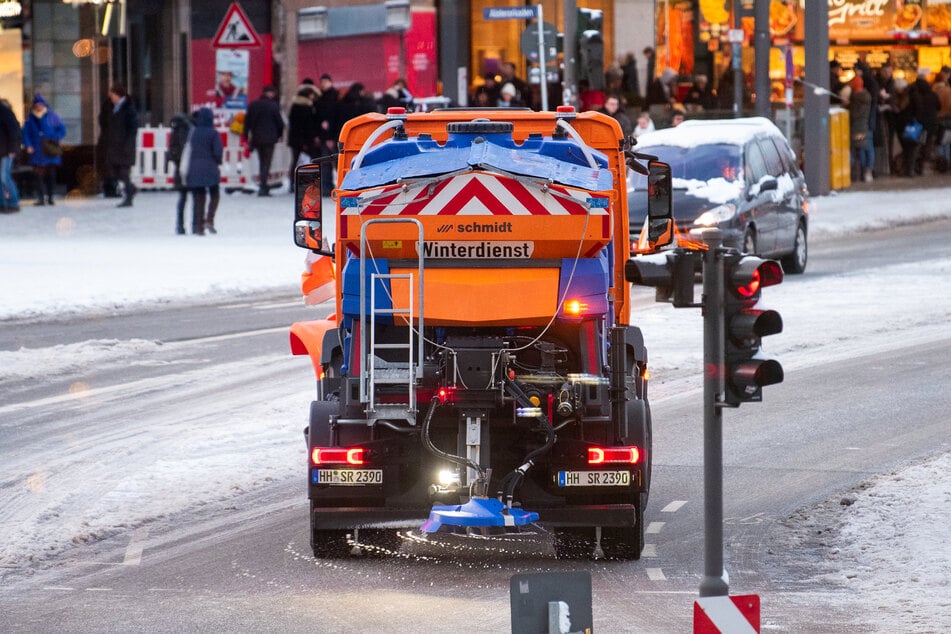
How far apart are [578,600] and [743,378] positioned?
1086mm

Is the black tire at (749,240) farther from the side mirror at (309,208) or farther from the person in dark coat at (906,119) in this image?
the person in dark coat at (906,119)

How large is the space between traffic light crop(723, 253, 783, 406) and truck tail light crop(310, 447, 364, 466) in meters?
2.50

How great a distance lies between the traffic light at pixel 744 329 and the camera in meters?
6.58

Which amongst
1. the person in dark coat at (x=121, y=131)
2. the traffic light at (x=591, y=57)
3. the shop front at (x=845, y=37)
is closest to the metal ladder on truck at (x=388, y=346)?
the traffic light at (x=591, y=57)

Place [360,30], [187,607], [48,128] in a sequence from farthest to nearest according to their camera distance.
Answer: [360,30], [48,128], [187,607]

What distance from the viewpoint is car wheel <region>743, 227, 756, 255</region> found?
21.2 m

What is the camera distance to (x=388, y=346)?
861cm

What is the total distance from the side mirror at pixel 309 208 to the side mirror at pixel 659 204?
5.64 ft

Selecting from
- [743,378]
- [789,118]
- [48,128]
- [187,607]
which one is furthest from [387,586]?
[789,118]

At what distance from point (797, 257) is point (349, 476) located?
48.2ft

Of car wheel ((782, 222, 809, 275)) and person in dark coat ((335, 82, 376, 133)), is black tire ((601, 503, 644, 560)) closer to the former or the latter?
car wheel ((782, 222, 809, 275))

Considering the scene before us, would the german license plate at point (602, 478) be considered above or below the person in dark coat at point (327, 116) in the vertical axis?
below

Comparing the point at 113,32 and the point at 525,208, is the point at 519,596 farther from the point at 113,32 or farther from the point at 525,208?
the point at 113,32

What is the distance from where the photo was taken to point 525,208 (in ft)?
28.7
